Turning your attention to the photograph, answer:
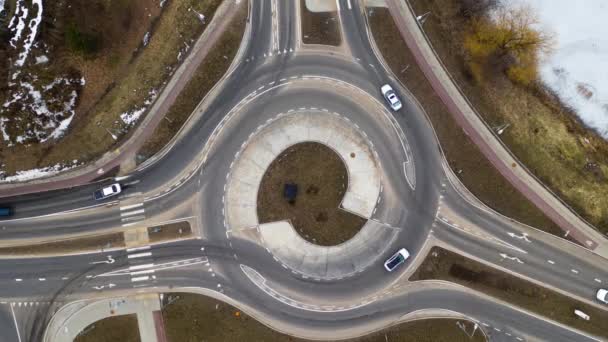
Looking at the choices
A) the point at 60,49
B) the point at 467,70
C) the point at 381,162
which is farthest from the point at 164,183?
the point at 467,70

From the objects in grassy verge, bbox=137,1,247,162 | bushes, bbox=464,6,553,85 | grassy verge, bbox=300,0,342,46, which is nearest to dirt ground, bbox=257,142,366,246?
grassy verge, bbox=300,0,342,46

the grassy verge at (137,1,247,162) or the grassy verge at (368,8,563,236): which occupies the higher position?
the grassy verge at (137,1,247,162)

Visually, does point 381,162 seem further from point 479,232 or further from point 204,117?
point 204,117

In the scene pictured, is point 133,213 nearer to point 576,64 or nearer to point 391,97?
point 391,97

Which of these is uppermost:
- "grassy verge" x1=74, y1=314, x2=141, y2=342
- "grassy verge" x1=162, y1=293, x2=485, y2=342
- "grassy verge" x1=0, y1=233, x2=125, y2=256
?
"grassy verge" x1=0, y1=233, x2=125, y2=256

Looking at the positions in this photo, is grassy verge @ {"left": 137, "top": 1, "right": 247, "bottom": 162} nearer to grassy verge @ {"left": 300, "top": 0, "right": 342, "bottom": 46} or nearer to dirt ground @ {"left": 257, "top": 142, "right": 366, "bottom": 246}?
grassy verge @ {"left": 300, "top": 0, "right": 342, "bottom": 46}

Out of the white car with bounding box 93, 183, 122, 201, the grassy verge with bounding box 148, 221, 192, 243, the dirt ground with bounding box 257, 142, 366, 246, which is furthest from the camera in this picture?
the dirt ground with bounding box 257, 142, 366, 246

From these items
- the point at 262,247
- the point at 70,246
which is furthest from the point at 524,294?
the point at 70,246
